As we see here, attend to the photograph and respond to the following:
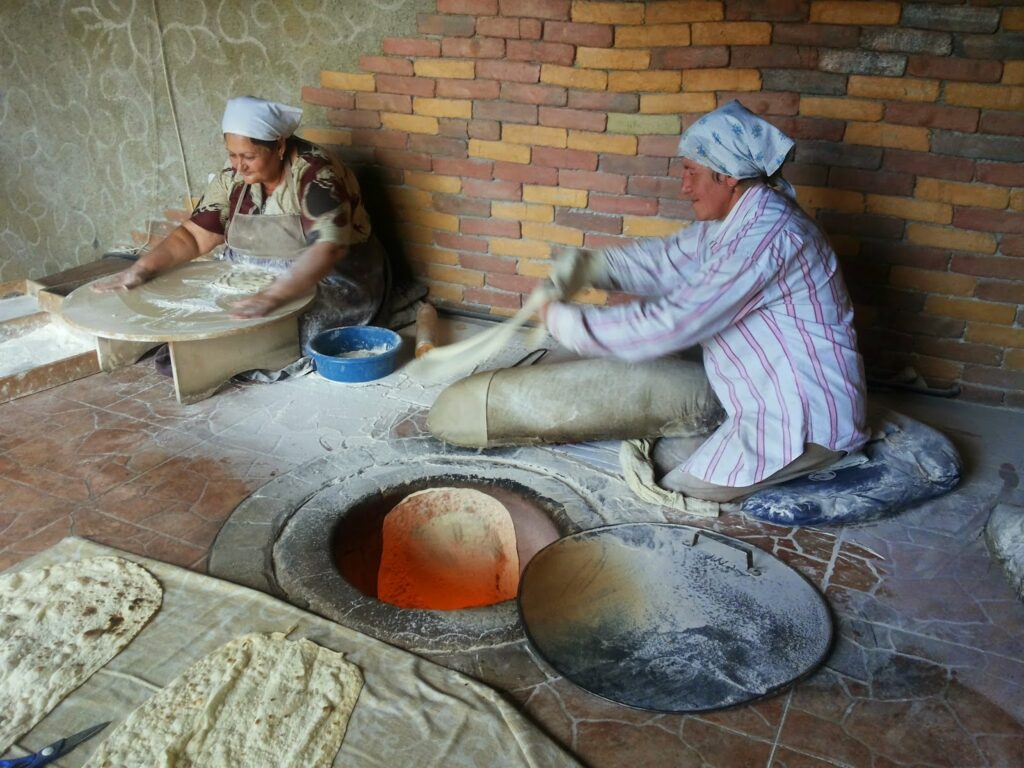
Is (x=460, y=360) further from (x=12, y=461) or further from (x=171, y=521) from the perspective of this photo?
(x=12, y=461)

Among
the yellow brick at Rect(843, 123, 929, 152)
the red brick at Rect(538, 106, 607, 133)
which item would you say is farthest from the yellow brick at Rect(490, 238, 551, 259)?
the yellow brick at Rect(843, 123, 929, 152)

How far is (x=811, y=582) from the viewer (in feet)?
7.31

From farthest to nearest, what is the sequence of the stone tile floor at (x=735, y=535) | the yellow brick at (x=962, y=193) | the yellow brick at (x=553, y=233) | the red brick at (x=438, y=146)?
1. the red brick at (x=438, y=146)
2. the yellow brick at (x=553, y=233)
3. the yellow brick at (x=962, y=193)
4. the stone tile floor at (x=735, y=535)

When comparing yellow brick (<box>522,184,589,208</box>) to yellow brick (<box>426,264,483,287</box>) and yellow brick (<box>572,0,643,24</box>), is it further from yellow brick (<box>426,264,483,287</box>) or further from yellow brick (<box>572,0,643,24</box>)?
yellow brick (<box>572,0,643,24</box>)

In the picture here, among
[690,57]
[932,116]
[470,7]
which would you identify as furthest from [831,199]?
[470,7]

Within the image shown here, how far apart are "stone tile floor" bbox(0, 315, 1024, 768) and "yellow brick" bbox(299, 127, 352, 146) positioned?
146cm

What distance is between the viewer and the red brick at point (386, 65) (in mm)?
3889

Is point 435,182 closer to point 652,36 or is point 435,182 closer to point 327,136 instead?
point 327,136

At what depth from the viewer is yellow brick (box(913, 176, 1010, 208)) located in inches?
120

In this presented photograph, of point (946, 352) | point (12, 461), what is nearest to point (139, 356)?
point (12, 461)

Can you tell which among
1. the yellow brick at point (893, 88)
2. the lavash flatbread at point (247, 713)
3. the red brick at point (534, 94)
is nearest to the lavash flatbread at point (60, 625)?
the lavash flatbread at point (247, 713)

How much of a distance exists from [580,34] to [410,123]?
1.00 metres

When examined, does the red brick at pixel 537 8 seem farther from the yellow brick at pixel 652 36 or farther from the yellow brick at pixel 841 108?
the yellow brick at pixel 841 108

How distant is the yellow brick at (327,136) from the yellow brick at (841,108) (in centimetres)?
229
